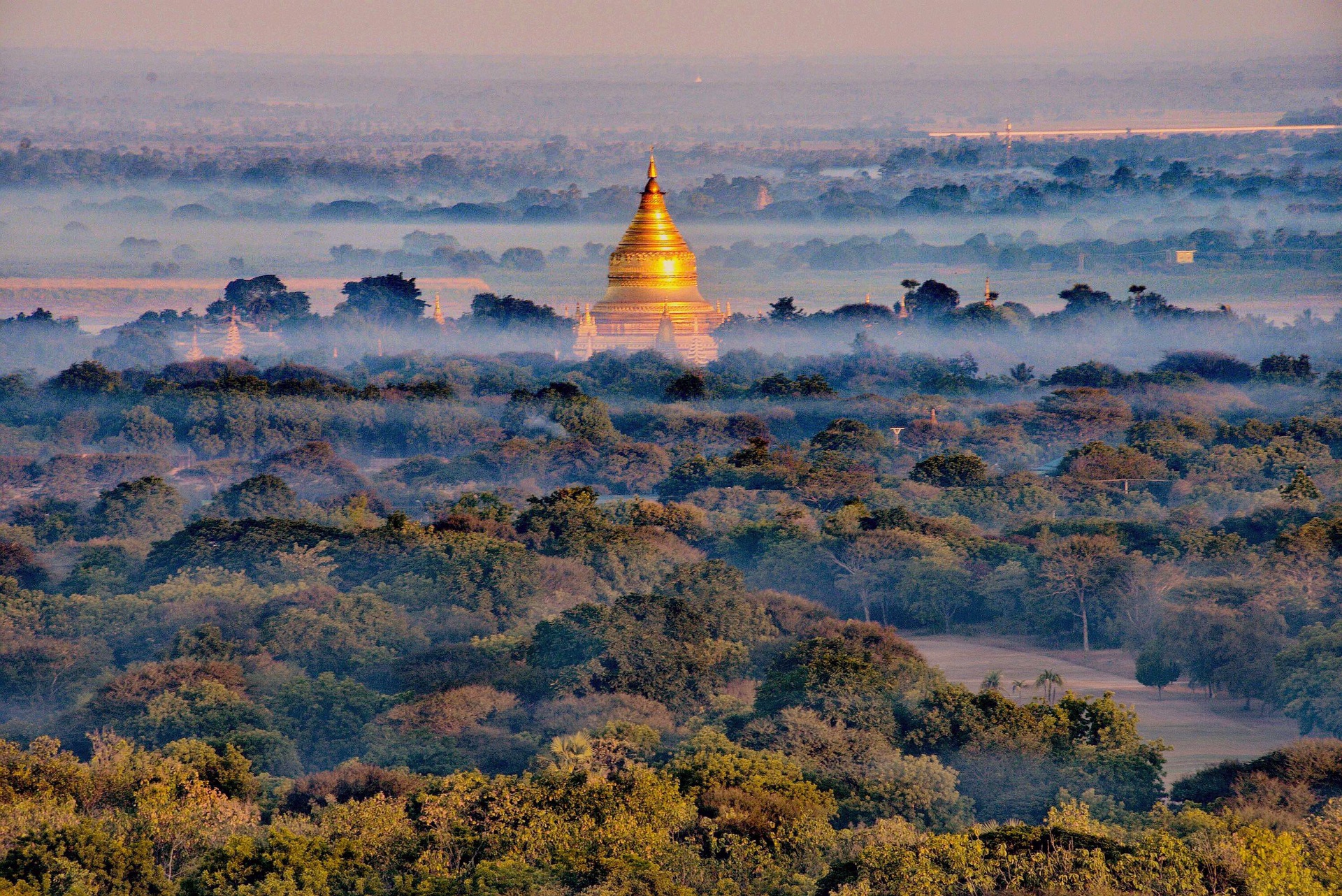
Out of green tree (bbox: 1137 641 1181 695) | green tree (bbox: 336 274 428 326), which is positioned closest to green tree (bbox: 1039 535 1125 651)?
green tree (bbox: 1137 641 1181 695)

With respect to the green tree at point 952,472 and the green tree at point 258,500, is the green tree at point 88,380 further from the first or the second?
the green tree at point 952,472

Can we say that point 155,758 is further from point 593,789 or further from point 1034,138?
point 1034,138

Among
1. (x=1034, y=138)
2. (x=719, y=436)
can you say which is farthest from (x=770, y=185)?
(x=719, y=436)

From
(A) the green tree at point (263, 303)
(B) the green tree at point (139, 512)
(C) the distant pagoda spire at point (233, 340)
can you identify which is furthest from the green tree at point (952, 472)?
(A) the green tree at point (263, 303)

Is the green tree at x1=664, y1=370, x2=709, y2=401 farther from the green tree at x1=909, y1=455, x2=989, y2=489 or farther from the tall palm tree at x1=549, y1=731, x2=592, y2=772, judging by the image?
the tall palm tree at x1=549, y1=731, x2=592, y2=772

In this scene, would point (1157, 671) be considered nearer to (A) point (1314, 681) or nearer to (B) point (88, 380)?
(A) point (1314, 681)

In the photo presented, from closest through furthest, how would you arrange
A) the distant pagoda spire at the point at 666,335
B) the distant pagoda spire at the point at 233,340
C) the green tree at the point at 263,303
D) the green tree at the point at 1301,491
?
the green tree at the point at 1301,491 < the distant pagoda spire at the point at 666,335 < the distant pagoda spire at the point at 233,340 < the green tree at the point at 263,303
